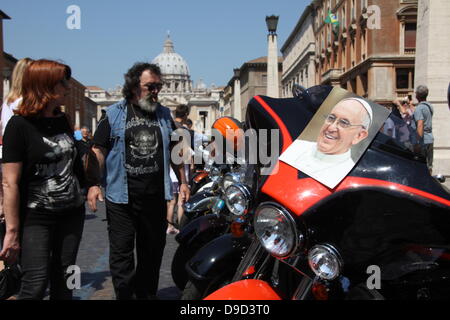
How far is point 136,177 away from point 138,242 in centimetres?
49

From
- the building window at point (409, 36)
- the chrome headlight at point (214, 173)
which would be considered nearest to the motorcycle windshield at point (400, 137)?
the chrome headlight at point (214, 173)

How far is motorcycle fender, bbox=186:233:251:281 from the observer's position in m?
2.98

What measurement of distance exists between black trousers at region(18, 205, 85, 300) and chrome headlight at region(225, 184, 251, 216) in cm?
93

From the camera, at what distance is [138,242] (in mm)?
3811

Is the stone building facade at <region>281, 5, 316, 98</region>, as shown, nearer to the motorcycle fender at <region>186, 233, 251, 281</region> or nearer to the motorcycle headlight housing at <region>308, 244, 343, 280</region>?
the motorcycle fender at <region>186, 233, 251, 281</region>

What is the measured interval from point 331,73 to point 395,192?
1585 inches

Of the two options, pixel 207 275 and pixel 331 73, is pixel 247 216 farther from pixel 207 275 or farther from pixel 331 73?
pixel 331 73

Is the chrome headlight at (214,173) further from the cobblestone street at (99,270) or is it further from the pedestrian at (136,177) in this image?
the cobblestone street at (99,270)

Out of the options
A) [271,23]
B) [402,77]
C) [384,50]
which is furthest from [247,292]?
[402,77]

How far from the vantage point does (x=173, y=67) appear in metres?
160

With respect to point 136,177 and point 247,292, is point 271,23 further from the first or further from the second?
point 247,292

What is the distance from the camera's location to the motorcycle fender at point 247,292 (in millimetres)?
2256

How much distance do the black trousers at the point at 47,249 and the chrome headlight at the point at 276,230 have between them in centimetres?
124
